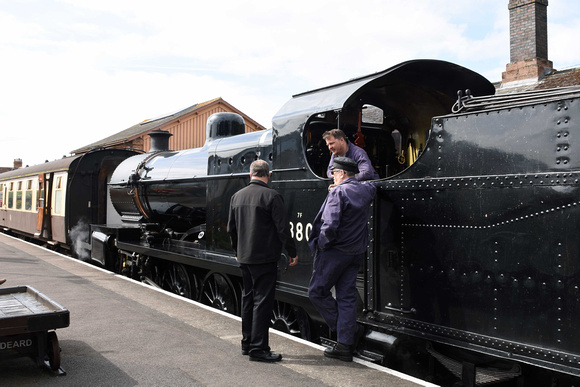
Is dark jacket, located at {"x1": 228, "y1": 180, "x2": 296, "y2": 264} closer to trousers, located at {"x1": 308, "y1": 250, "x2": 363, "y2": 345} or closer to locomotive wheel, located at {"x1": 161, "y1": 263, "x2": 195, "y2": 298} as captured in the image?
trousers, located at {"x1": 308, "y1": 250, "x2": 363, "y2": 345}

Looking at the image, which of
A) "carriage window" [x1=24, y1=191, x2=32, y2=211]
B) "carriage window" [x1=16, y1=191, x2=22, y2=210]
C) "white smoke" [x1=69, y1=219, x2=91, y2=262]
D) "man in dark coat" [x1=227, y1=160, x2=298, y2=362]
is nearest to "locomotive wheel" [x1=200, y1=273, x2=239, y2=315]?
"man in dark coat" [x1=227, y1=160, x2=298, y2=362]

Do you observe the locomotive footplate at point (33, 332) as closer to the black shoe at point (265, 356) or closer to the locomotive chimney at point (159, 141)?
the black shoe at point (265, 356)

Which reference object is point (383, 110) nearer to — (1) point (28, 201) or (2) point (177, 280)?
(2) point (177, 280)

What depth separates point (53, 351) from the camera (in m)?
3.84

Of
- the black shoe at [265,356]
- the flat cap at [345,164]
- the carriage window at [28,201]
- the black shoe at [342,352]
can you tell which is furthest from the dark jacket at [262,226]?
the carriage window at [28,201]

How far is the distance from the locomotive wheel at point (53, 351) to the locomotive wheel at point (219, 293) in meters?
2.69

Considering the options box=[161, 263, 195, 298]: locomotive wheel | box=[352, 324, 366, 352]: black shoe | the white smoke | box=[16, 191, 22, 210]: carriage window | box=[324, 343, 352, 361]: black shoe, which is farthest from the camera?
box=[16, 191, 22, 210]: carriage window

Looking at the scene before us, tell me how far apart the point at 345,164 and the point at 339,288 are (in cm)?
98

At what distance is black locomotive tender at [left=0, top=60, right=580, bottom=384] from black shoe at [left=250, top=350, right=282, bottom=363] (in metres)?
0.61

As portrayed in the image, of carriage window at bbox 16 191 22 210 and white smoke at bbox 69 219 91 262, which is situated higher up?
carriage window at bbox 16 191 22 210

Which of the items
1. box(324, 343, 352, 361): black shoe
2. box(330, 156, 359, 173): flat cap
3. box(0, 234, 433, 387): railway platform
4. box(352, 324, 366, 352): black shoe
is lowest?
box(0, 234, 433, 387): railway platform

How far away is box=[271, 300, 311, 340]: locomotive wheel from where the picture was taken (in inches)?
200

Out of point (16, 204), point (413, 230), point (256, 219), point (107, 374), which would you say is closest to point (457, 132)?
point (413, 230)

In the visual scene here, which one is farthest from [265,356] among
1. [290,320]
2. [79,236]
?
[79,236]
